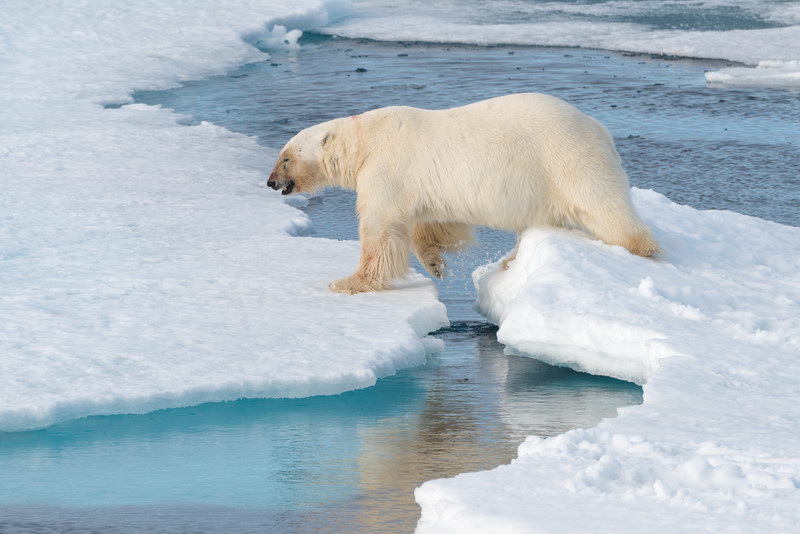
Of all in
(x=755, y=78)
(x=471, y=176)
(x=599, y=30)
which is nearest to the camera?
(x=471, y=176)

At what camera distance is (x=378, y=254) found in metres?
5.75

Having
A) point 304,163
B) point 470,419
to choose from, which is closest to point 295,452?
point 470,419

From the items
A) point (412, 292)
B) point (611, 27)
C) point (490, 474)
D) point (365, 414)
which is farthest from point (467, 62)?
point (490, 474)

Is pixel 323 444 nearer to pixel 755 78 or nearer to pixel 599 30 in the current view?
pixel 755 78

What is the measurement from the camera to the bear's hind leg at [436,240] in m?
6.05

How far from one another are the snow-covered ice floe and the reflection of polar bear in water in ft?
0.56

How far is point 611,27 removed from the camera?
15430 mm

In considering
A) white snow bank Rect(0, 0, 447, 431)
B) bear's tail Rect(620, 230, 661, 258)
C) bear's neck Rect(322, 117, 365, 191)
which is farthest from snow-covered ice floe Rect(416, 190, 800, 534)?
bear's neck Rect(322, 117, 365, 191)

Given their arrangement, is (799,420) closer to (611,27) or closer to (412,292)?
(412,292)

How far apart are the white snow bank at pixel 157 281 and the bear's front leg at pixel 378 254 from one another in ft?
0.29

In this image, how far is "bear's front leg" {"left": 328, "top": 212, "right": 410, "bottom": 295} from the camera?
5758 mm

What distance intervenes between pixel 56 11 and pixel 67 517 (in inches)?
463

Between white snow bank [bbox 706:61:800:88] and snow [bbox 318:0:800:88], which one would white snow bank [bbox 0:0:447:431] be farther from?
snow [bbox 318:0:800:88]

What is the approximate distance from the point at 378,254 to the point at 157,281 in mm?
1111
